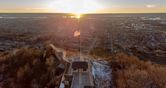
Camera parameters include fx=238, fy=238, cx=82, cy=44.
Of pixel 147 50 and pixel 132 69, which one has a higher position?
pixel 132 69

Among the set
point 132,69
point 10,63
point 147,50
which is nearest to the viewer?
point 132,69

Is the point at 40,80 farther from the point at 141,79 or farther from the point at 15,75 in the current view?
the point at 141,79

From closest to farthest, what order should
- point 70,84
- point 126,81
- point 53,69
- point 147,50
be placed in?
1. point 70,84
2. point 126,81
3. point 53,69
4. point 147,50

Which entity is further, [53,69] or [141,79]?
[53,69]

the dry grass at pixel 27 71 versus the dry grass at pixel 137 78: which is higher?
the dry grass at pixel 137 78

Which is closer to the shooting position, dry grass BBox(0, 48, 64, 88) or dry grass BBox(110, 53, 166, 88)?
dry grass BBox(110, 53, 166, 88)

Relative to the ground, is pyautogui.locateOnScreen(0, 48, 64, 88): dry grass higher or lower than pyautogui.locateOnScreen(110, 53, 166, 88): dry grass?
lower

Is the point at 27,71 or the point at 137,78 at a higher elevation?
the point at 137,78

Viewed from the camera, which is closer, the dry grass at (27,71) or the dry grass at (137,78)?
the dry grass at (137,78)

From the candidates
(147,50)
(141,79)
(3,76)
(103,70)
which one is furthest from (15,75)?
(147,50)

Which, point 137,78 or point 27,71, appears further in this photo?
point 27,71
